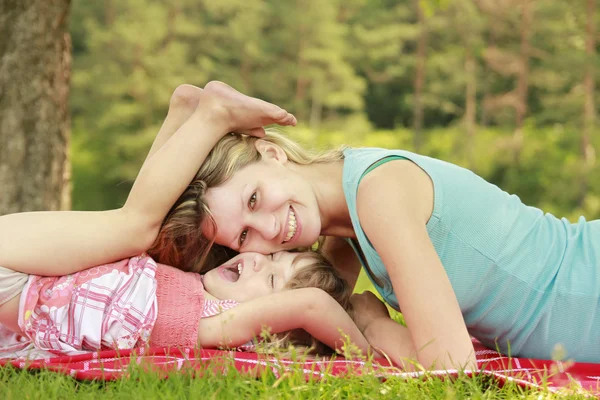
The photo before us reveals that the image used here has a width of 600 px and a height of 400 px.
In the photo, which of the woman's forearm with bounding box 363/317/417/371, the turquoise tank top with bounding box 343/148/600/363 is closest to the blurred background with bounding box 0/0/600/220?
the turquoise tank top with bounding box 343/148/600/363

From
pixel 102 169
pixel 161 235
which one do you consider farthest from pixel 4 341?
pixel 102 169

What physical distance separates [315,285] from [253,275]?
0.82 feet

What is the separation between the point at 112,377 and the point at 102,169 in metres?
16.9

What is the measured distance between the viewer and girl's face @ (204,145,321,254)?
2.70 metres

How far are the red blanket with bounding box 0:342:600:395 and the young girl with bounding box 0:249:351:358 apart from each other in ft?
0.31

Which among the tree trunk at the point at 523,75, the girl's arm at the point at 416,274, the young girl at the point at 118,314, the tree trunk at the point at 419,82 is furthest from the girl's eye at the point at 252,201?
the tree trunk at the point at 419,82

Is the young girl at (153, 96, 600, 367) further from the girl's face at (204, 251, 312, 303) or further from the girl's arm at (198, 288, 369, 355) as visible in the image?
the girl's arm at (198, 288, 369, 355)

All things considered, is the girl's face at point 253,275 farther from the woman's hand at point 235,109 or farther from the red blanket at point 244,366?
the woman's hand at point 235,109

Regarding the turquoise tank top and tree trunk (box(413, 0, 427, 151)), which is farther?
tree trunk (box(413, 0, 427, 151))

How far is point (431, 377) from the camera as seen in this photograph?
2107 millimetres

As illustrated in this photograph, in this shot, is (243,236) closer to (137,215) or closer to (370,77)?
(137,215)

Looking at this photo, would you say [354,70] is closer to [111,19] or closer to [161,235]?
[111,19]

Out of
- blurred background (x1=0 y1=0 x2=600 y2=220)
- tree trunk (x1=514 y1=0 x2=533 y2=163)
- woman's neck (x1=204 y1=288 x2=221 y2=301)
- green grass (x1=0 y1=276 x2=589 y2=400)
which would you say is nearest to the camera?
green grass (x1=0 y1=276 x2=589 y2=400)

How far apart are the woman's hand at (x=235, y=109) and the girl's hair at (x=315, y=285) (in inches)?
22.5
